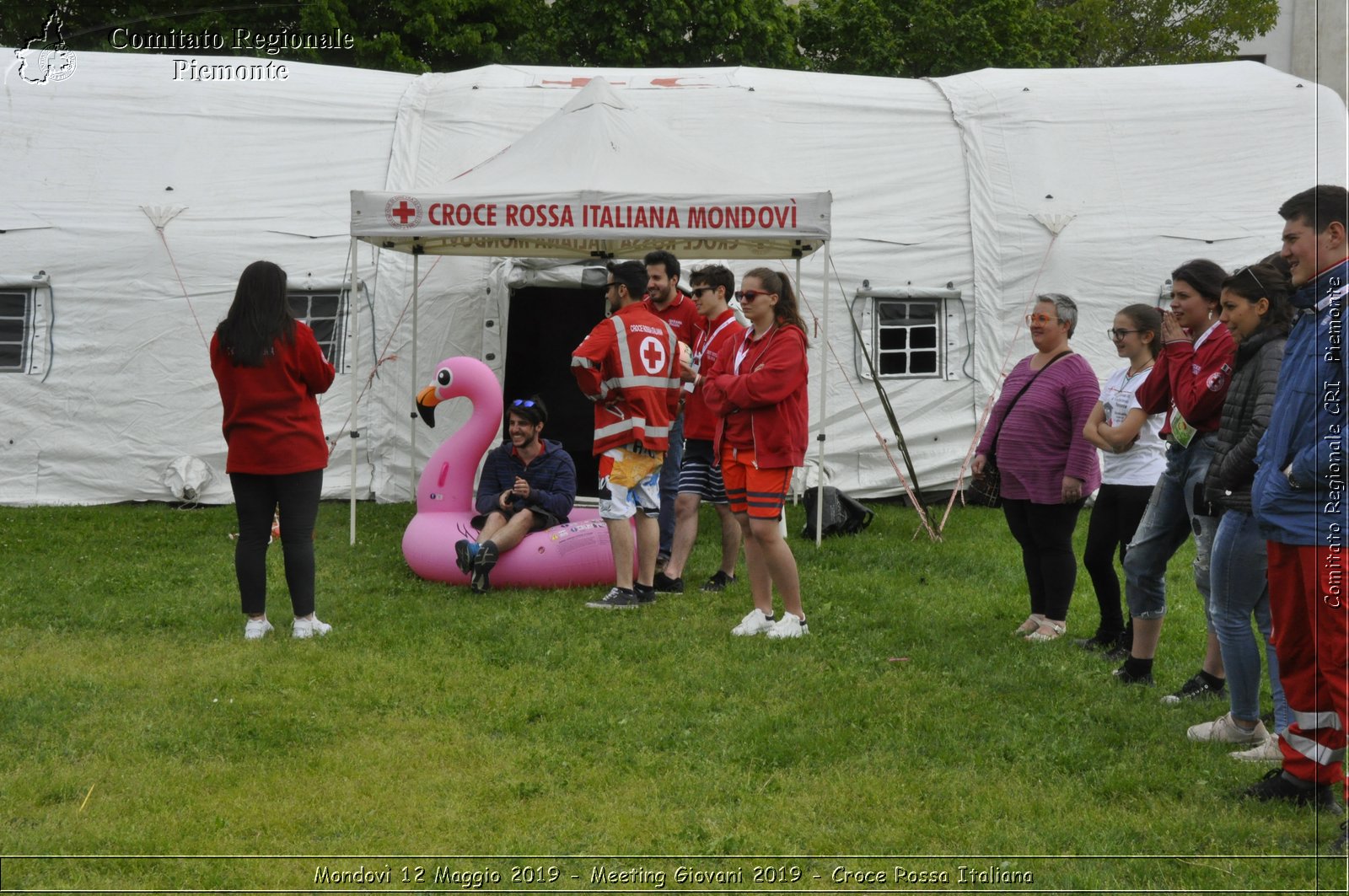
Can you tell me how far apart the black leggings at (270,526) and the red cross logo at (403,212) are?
2864 mm

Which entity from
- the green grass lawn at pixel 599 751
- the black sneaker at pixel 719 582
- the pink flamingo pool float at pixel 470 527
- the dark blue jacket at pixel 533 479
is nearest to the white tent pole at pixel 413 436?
the pink flamingo pool float at pixel 470 527

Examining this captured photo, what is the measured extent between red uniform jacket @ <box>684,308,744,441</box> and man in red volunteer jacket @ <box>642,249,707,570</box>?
0.31ft

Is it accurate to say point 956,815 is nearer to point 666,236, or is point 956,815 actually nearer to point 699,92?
point 666,236

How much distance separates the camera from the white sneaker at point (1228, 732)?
472 cm

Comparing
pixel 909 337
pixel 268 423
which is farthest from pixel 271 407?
pixel 909 337

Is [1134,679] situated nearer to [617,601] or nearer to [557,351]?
[617,601]

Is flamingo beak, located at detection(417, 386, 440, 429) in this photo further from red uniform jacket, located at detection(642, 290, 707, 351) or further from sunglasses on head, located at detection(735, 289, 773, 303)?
sunglasses on head, located at detection(735, 289, 773, 303)

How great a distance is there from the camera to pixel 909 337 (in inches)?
462

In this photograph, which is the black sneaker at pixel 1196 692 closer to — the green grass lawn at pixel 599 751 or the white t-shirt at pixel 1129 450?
the green grass lawn at pixel 599 751

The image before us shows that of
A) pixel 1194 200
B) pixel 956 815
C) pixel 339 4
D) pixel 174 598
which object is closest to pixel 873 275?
pixel 1194 200

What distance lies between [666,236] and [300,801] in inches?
214

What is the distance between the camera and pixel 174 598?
722cm

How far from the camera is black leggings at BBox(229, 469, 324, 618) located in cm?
617

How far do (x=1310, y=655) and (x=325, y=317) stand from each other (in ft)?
30.0
